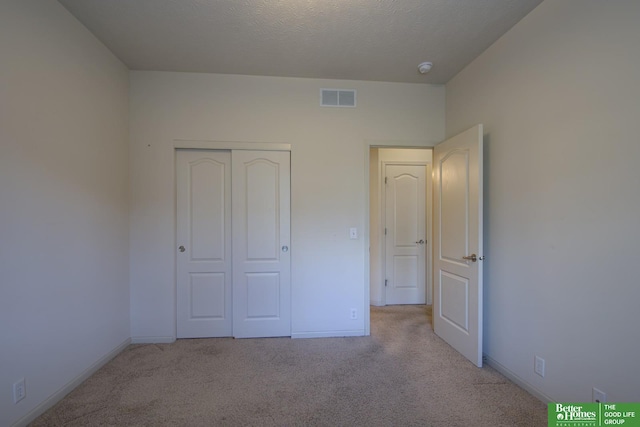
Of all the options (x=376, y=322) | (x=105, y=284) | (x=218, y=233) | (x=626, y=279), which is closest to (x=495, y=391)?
(x=626, y=279)

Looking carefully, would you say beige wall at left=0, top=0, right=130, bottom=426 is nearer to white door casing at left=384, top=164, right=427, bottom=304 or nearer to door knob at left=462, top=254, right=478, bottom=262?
door knob at left=462, top=254, right=478, bottom=262

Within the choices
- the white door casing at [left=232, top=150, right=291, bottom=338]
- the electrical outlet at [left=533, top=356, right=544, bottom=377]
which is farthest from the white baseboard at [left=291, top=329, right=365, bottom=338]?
the electrical outlet at [left=533, top=356, right=544, bottom=377]

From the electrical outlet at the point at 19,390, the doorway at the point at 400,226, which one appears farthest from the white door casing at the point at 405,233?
the electrical outlet at the point at 19,390

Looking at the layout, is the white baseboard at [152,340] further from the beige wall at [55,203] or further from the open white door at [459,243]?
the open white door at [459,243]

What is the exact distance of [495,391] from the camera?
1.99 m

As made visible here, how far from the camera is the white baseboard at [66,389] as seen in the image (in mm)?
1676

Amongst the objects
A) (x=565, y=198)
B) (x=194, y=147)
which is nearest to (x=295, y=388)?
(x=565, y=198)

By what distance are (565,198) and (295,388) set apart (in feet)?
7.58

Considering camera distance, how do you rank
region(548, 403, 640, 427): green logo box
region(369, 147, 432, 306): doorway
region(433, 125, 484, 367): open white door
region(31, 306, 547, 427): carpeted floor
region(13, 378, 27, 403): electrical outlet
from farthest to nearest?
region(369, 147, 432, 306): doorway
region(433, 125, 484, 367): open white door
region(31, 306, 547, 427): carpeted floor
region(13, 378, 27, 403): electrical outlet
region(548, 403, 640, 427): green logo box

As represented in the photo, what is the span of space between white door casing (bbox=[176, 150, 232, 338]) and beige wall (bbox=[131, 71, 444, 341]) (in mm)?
113

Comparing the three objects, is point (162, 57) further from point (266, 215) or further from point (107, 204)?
point (266, 215)

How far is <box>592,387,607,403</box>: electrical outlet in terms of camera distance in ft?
4.91

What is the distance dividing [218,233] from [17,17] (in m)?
2.05

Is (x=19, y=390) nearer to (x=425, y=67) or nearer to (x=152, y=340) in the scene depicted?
(x=152, y=340)
